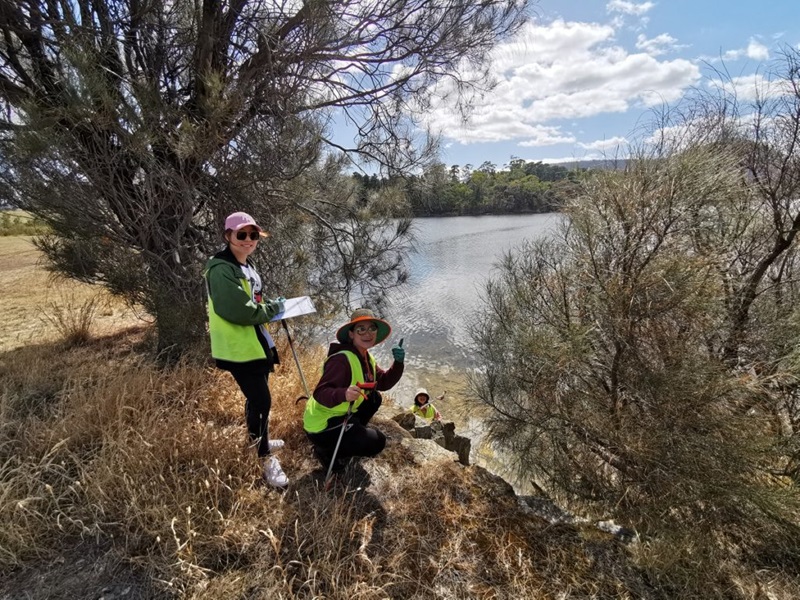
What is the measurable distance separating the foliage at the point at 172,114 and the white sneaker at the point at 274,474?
199 cm

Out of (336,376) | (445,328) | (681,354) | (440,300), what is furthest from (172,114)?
(440,300)

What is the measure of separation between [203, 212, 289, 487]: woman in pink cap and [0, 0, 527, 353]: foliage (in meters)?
1.17

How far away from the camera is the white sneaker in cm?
220

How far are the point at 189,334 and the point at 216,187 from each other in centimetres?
144

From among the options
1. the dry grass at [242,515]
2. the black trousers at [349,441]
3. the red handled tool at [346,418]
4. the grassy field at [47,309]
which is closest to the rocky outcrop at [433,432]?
the black trousers at [349,441]

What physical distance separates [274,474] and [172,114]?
8.98 ft

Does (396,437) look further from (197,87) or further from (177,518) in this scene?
(197,87)

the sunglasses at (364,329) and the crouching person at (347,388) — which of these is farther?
the sunglasses at (364,329)

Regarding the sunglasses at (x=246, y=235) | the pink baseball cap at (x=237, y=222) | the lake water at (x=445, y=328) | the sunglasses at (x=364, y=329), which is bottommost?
the lake water at (x=445, y=328)

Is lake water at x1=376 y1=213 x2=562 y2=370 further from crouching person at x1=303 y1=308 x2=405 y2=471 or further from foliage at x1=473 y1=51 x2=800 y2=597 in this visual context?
crouching person at x1=303 y1=308 x2=405 y2=471

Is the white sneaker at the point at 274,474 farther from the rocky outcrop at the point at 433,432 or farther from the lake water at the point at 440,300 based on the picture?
the lake water at the point at 440,300

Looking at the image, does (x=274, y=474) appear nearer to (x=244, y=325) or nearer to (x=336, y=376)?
(x=336, y=376)

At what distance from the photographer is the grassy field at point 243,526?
5.50 ft

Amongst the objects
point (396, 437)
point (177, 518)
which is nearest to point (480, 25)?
point (396, 437)
